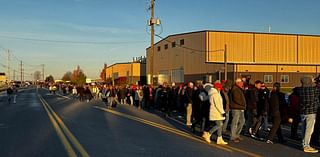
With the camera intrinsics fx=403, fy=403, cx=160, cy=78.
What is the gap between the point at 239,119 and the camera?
1085 cm

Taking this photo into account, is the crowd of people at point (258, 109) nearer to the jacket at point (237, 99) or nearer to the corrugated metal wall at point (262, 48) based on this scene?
the jacket at point (237, 99)

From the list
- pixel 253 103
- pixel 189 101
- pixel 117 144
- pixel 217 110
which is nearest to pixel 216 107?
pixel 217 110

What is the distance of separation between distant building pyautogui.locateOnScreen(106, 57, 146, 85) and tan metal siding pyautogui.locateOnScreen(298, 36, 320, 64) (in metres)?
30.8

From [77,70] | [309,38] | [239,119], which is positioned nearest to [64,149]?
[239,119]

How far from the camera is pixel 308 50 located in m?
58.8

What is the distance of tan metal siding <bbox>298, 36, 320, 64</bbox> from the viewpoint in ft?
191

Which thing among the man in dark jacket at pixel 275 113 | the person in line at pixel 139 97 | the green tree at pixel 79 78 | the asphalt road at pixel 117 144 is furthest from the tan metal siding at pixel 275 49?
the man in dark jacket at pixel 275 113

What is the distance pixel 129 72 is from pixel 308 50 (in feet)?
131

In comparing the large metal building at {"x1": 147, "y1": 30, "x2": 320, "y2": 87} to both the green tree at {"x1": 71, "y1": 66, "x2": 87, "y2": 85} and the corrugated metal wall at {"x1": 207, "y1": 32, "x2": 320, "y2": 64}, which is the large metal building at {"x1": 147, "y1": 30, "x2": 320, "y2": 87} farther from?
the green tree at {"x1": 71, "y1": 66, "x2": 87, "y2": 85}

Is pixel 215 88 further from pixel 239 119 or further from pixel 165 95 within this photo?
pixel 165 95

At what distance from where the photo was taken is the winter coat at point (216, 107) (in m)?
10.2

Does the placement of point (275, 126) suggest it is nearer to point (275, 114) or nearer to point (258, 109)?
point (275, 114)

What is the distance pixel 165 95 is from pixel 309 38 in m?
45.0

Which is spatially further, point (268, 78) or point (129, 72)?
point (129, 72)
